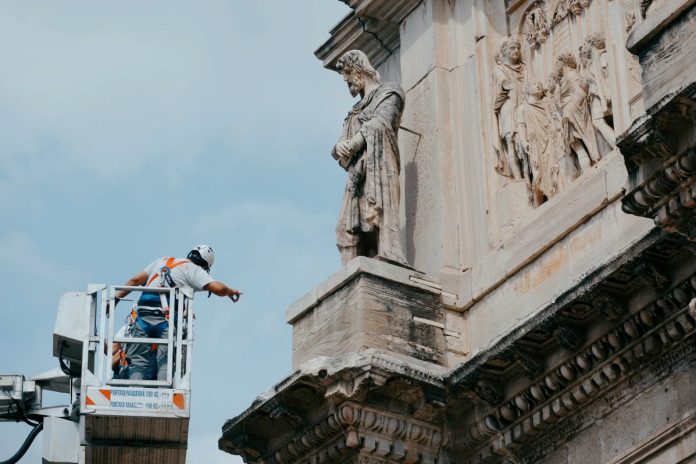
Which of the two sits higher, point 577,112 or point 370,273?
point 577,112

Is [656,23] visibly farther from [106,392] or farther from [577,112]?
[106,392]

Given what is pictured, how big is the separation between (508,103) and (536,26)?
68 cm

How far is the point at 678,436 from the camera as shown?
43.7ft

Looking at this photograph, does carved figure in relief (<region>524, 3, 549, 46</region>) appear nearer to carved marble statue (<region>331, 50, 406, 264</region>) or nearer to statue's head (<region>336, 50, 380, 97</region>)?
carved marble statue (<region>331, 50, 406, 264</region>)

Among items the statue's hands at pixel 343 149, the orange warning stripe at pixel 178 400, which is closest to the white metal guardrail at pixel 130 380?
the orange warning stripe at pixel 178 400

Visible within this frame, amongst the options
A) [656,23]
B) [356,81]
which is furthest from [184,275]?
[656,23]

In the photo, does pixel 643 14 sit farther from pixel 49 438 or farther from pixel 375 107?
pixel 49 438

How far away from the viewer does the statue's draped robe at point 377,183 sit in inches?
640

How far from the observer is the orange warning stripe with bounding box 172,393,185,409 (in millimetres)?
14406

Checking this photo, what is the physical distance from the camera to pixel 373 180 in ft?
53.8

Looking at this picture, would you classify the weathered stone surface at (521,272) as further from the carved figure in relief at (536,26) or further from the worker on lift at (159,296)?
the worker on lift at (159,296)

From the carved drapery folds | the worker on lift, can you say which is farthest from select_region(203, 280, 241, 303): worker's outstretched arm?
the carved drapery folds

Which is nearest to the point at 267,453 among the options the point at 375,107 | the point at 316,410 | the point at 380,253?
the point at 316,410

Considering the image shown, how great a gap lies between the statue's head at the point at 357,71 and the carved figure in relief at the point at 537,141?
1445 millimetres
